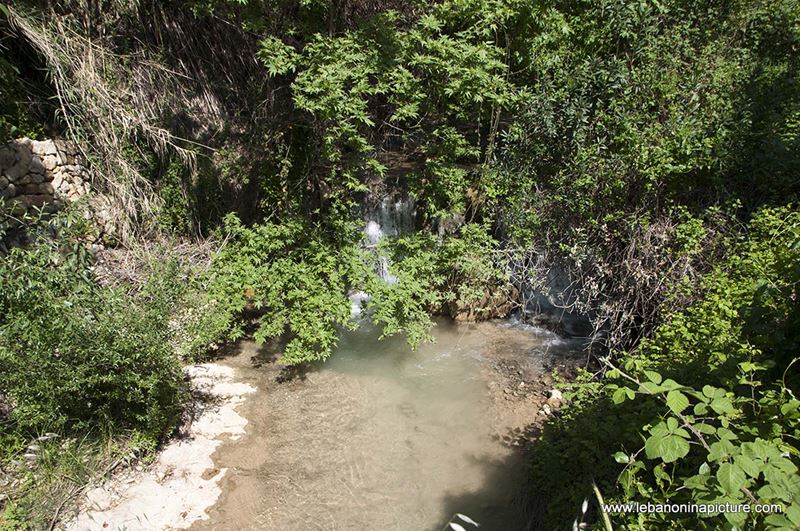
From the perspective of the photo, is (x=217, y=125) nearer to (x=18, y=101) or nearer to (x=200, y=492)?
(x=18, y=101)

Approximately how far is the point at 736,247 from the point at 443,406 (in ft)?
10.7

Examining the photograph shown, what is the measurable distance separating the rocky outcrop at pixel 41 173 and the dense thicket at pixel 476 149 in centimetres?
26

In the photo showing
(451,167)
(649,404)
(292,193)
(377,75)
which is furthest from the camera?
(292,193)

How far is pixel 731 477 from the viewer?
1547 millimetres

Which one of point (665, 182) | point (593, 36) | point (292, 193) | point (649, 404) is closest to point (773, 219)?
point (665, 182)

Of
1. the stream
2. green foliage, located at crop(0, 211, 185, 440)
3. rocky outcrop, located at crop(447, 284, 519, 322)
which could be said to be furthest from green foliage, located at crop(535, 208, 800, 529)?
green foliage, located at crop(0, 211, 185, 440)

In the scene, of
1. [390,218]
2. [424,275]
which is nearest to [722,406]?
[424,275]

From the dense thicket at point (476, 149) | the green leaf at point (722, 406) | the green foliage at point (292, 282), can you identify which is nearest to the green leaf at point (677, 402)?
the green leaf at point (722, 406)

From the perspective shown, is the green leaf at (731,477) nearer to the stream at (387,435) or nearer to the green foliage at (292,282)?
the stream at (387,435)

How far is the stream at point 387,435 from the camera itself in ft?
13.2

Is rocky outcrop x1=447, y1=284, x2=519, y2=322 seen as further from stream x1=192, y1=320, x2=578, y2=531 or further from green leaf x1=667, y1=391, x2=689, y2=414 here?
green leaf x1=667, y1=391, x2=689, y2=414

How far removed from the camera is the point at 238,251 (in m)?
5.70

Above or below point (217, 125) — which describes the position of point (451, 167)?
below

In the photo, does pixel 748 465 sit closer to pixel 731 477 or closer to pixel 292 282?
pixel 731 477
